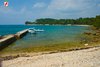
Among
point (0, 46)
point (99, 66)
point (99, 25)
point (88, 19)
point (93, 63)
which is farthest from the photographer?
point (88, 19)

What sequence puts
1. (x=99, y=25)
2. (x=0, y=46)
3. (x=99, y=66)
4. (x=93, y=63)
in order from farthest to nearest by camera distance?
(x=99, y=25), (x=0, y=46), (x=93, y=63), (x=99, y=66)

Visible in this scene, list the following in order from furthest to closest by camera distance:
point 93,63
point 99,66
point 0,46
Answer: point 0,46, point 93,63, point 99,66

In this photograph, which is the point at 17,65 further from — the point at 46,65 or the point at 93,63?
the point at 93,63

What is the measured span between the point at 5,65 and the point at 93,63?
5291mm

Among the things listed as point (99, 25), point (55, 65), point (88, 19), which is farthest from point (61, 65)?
point (88, 19)

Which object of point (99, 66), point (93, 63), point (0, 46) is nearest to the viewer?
point (99, 66)

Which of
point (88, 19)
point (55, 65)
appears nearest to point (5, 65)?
point (55, 65)

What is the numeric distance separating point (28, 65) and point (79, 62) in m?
3.07

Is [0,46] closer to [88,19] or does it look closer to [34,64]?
[34,64]

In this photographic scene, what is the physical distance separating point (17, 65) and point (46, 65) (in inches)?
71.0

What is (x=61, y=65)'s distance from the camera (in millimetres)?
13023

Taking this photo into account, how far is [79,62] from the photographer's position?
45.2 feet

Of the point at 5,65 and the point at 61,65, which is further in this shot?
the point at 5,65

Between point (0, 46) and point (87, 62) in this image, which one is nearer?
point (87, 62)
